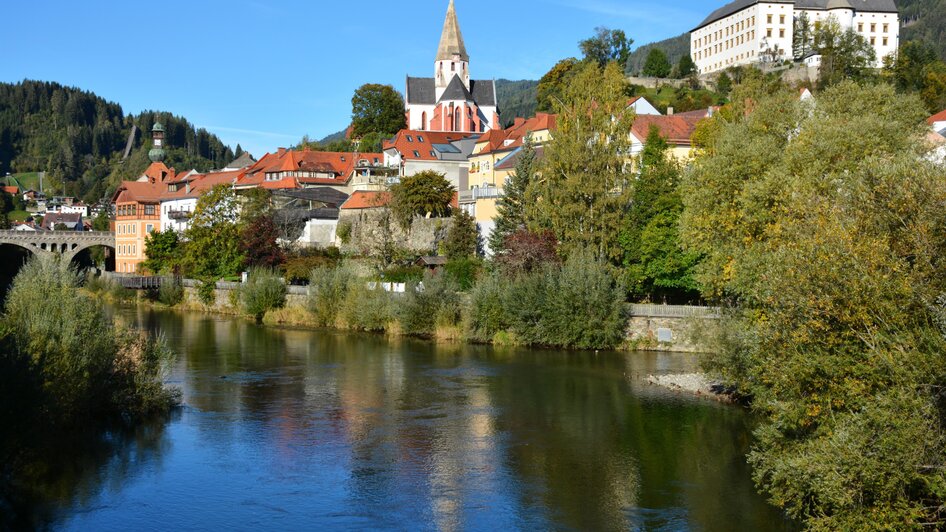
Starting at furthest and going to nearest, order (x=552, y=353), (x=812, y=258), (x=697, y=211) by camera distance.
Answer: (x=552, y=353) < (x=697, y=211) < (x=812, y=258)

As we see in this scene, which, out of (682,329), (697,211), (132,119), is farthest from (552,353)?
(132,119)

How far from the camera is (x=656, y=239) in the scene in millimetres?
36531

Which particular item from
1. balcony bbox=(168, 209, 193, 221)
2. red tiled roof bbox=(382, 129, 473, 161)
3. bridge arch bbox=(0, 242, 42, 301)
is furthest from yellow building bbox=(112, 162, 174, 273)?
red tiled roof bbox=(382, 129, 473, 161)

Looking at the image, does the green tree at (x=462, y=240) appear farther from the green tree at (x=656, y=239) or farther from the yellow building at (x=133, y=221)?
the yellow building at (x=133, y=221)

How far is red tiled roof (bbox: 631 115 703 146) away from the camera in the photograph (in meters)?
49.4

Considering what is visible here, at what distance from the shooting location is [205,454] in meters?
19.2

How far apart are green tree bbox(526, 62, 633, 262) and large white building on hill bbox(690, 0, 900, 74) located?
4979 centimetres

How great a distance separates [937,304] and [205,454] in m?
13.5

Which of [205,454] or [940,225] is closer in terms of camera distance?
[940,225]

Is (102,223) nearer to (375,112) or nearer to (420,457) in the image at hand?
(375,112)

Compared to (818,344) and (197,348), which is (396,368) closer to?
(197,348)

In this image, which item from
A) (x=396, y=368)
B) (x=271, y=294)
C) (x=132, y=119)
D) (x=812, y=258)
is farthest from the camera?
(x=132, y=119)

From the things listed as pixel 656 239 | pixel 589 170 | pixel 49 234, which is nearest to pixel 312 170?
pixel 49 234

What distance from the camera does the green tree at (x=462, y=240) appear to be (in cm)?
4716
